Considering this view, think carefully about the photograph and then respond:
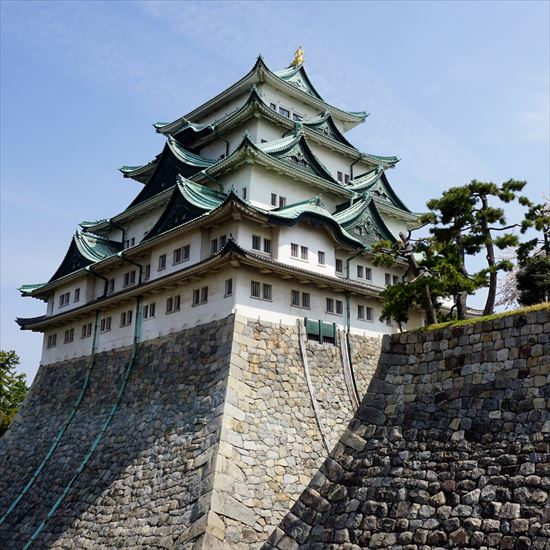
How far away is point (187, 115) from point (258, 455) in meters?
23.6

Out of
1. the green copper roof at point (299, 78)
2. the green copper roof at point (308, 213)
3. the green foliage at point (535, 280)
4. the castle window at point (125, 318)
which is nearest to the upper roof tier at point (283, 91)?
the green copper roof at point (299, 78)

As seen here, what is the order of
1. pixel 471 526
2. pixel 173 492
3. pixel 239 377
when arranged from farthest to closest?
pixel 239 377, pixel 173 492, pixel 471 526

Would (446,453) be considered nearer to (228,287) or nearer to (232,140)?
(228,287)

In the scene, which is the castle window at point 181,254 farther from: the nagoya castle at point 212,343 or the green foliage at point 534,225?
the green foliage at point 534,225

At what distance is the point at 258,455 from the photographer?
69.5 feet

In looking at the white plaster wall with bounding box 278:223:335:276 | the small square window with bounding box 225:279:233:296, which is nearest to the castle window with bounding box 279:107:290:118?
the white plaster wall with bounding box 278:223:335:276

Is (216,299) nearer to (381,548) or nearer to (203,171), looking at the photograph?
(203,171)

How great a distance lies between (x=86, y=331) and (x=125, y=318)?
14.3 ft

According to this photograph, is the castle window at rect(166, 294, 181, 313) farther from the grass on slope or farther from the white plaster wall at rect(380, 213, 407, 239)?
the grass on slope

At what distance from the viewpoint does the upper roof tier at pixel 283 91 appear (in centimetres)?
3421

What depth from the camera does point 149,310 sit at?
93.6ft

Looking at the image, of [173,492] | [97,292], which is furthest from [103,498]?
[97,292]

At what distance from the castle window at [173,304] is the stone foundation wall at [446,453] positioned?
45.5ft

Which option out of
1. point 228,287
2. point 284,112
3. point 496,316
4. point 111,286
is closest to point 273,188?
point 228,287
